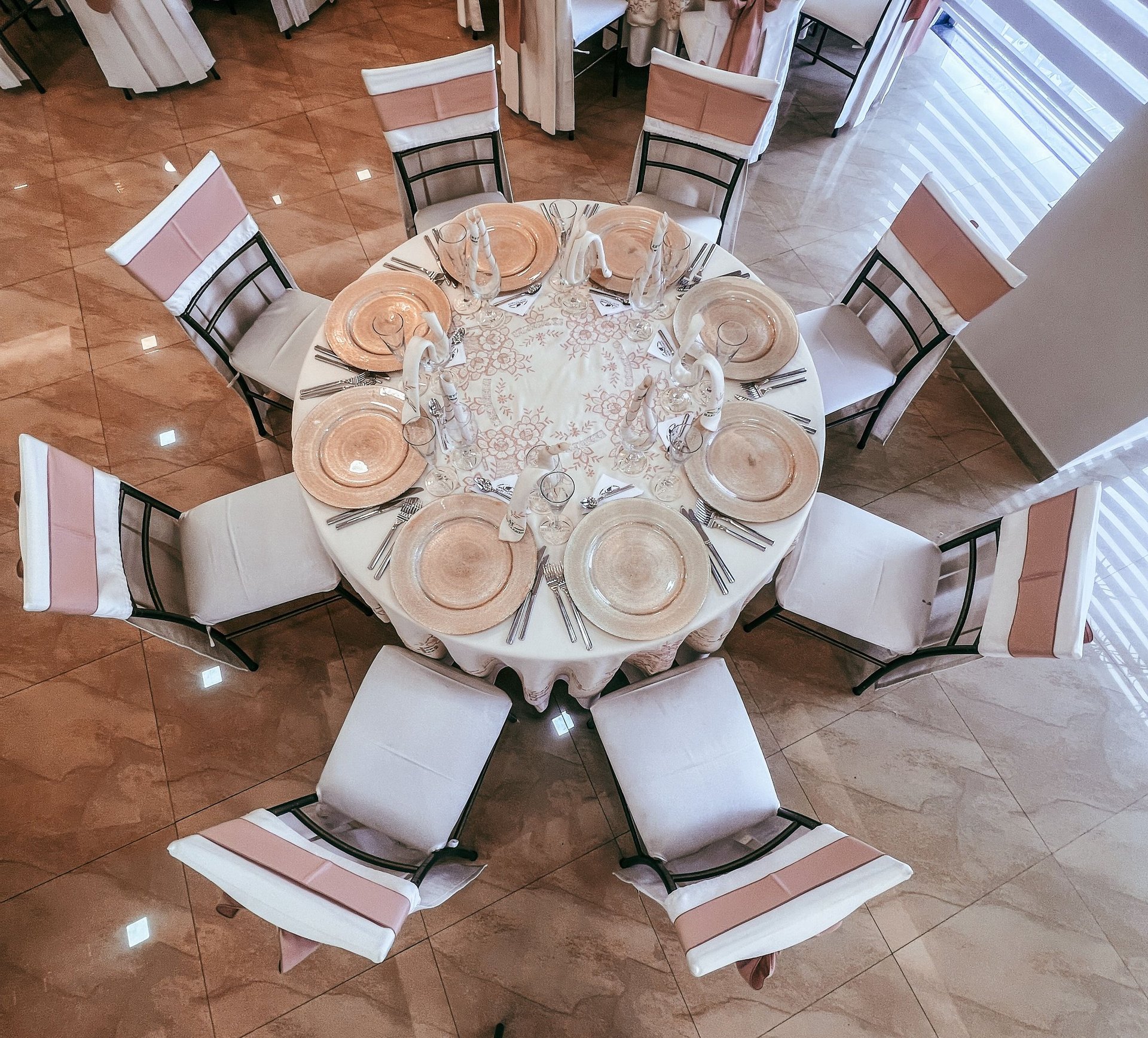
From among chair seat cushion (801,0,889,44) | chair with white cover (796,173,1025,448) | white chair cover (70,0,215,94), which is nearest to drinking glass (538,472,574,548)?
chair with white cover (796,173,1025,448)

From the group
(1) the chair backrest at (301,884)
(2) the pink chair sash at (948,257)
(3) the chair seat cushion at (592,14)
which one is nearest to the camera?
(1) the chair backrest at (301,884)

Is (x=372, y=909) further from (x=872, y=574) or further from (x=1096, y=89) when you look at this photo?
(x=1096, y=89)

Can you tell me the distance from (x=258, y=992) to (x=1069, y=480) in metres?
3.60

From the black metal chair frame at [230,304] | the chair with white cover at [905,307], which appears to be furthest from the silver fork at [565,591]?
the black metal chair frame at [230,304]

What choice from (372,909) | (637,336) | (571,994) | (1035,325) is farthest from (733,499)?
(1035,325)

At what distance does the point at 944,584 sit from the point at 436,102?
2.40 metres

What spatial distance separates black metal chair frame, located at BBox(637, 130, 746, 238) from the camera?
2.52m

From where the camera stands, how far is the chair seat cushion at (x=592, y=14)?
11.0 feet

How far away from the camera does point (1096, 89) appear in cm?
371

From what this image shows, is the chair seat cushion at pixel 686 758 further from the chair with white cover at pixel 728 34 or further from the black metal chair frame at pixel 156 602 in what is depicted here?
the chair with white cover at pixel 728 34

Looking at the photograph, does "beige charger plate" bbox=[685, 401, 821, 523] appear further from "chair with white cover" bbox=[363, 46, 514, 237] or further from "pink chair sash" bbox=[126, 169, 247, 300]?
"pink chair sash" bbox=[126, 169, 247, 300]

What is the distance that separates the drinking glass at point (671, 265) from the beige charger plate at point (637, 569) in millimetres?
685

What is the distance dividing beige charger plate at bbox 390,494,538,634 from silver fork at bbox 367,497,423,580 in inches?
1.2

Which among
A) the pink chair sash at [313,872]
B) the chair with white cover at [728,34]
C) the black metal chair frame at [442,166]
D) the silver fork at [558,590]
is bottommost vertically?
the pink chair sash at [313,872]
